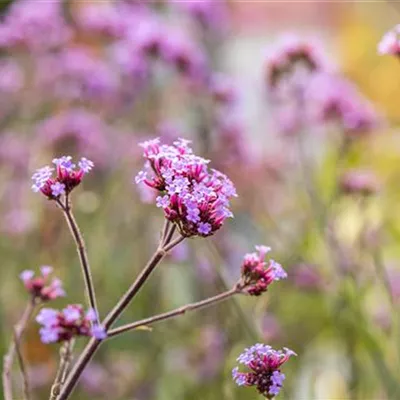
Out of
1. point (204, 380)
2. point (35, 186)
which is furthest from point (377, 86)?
point (35, 186)

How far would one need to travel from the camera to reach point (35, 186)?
0.46 metres

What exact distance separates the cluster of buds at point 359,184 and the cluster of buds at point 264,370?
541mm

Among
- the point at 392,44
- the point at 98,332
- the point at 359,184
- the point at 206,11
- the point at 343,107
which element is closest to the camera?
the point at 98,332

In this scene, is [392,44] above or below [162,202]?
above

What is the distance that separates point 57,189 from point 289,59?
63cm

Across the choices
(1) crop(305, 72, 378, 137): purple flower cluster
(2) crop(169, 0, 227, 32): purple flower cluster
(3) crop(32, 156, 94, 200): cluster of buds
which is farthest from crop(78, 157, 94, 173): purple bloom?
(2) crop(169, 0, 227, 32): purple flower cluster

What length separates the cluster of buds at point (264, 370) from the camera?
17.7 inches

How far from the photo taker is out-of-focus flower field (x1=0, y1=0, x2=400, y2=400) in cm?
98

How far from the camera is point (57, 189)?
459 millimetres

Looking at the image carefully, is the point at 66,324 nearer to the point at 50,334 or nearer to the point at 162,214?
the point at 50,334

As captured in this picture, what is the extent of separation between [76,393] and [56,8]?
0.56 metres

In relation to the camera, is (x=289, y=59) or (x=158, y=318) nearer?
(x=158, y=318)

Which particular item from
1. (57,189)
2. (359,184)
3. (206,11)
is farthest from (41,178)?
(206,11)

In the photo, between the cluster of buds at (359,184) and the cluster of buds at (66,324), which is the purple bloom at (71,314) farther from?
the cluster of buds at (359,184)
